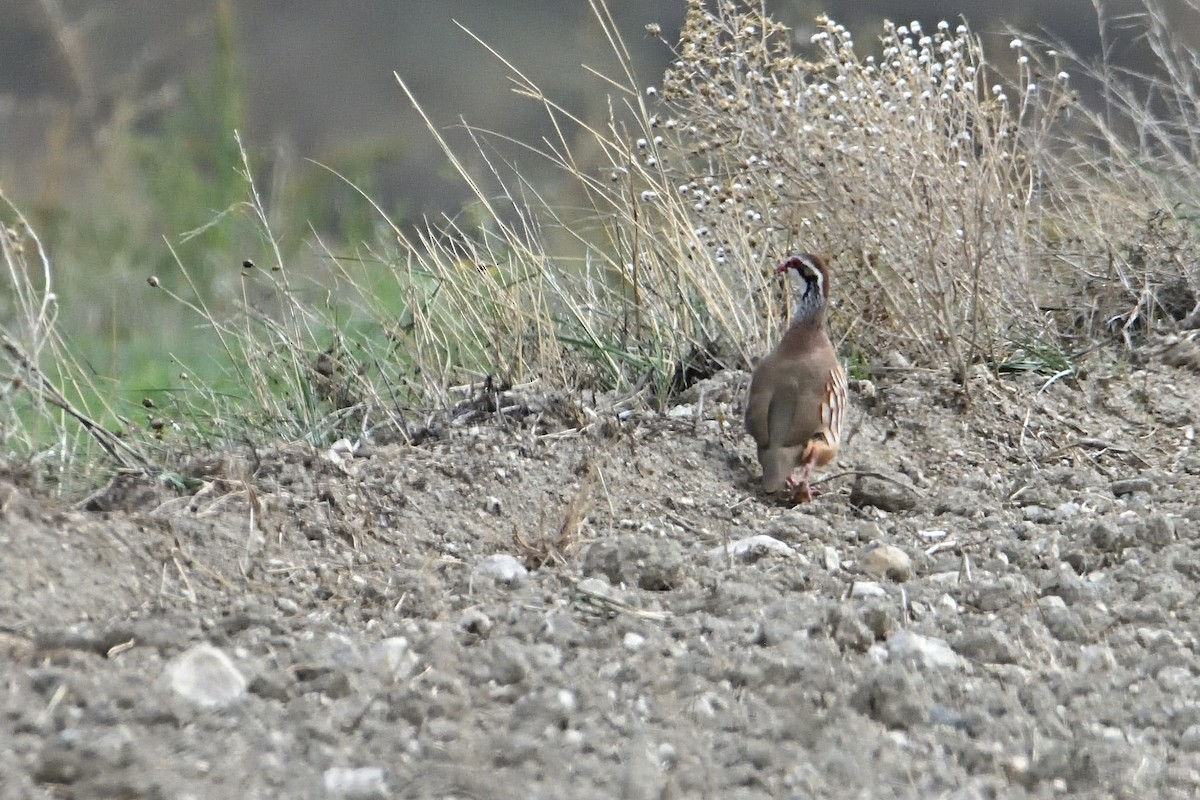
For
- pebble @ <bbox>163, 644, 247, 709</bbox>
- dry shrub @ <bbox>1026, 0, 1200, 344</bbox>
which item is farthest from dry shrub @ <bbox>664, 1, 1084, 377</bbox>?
pebble @ <bbox>163, 644, 247, 709</bbox>

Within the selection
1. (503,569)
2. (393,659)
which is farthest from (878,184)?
(393,659)

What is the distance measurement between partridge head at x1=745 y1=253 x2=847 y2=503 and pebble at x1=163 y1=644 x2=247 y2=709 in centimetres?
181

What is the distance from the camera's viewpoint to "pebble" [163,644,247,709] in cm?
241

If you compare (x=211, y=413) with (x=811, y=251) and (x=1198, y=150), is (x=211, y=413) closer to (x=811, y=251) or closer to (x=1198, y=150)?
(x=811, y=251)

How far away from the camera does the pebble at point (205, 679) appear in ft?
7.92

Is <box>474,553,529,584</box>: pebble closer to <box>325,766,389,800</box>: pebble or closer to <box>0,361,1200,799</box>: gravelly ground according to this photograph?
<box>0,361,1200,799</box>: gravelly ground

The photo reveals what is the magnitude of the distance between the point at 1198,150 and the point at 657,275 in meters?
2.28

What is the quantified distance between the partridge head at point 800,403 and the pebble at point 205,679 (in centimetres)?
181

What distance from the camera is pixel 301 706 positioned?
244 centimetres

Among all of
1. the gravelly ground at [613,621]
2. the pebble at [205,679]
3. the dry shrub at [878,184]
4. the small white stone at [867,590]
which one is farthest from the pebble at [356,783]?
the dry shrub at [878,184]

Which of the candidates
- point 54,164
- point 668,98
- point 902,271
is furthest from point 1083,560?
point 54,164

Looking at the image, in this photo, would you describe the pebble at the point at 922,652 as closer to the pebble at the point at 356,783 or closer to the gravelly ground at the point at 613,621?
the gravelly ground at the point at 613,621

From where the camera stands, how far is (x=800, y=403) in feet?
12.9

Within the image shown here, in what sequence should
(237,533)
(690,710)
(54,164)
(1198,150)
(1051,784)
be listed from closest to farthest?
(1051,784)
(690,710)
(237,533)
(1198,150)
(54,164)
